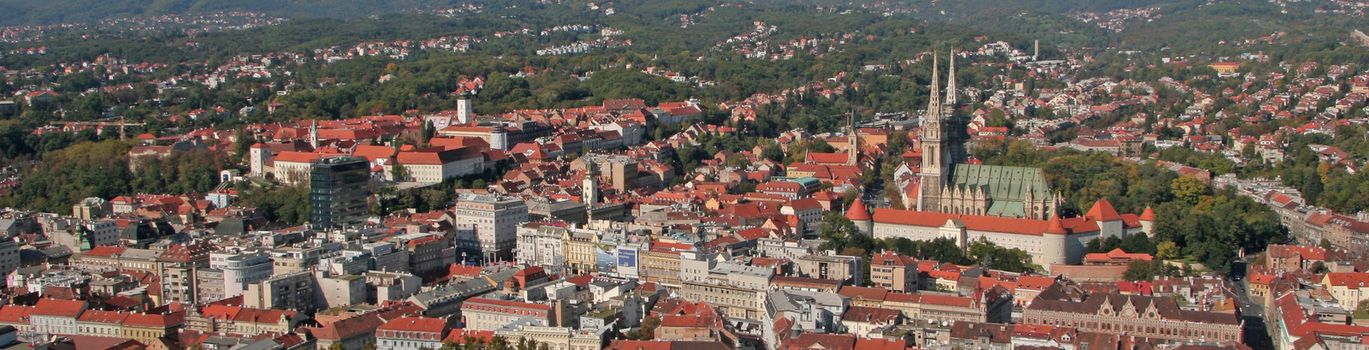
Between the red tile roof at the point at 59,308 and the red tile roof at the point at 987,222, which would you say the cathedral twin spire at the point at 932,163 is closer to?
the red tile roof at the point at 987,222

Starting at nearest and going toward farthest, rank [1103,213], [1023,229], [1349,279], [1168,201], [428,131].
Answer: [1349,279]
[1023,229]
[1103,213]
[1168,201]
[428,131]

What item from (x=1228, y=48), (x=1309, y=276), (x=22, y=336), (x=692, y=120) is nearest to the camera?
(x=22, y=336)

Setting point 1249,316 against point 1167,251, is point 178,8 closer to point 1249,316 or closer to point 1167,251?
point 1167,251

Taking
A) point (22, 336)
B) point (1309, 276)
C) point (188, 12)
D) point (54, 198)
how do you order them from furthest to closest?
point (188, 12)
point (54, 198)
point (1309, 276)
point (22, 336)

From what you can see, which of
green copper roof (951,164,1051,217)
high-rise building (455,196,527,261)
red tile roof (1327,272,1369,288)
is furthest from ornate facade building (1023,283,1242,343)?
high-rise building (455,196,527,261)

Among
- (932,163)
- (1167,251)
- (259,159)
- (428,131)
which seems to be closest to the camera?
(1167,251)

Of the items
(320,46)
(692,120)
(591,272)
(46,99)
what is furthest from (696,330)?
(320,46)

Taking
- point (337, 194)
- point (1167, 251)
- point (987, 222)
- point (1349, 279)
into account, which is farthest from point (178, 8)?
point (1349, 279)

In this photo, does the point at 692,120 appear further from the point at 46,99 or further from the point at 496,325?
the point at 496,325
